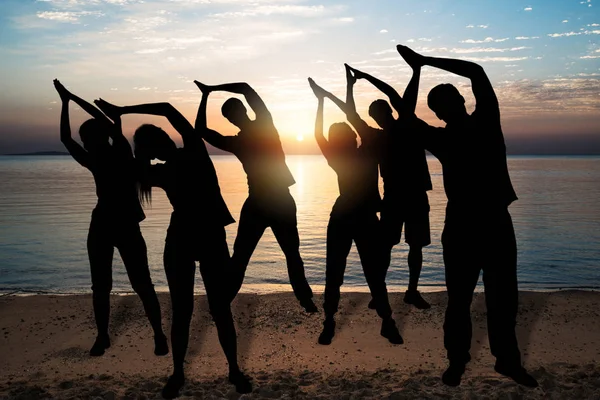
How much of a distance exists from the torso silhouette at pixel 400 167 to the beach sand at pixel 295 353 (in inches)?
88.7

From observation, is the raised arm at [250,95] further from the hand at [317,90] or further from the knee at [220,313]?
the knee at [220,313]

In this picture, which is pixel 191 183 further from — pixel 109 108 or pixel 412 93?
pixel 412 93

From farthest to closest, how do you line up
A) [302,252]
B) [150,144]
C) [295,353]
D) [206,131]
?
[302,252] < [295,353] < [206,131] < [150,144]

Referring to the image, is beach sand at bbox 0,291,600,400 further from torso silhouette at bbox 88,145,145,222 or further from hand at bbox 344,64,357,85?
hand at bbox 344,64,357,85

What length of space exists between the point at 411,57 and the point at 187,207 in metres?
2.79

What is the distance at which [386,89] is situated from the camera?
5.97 m

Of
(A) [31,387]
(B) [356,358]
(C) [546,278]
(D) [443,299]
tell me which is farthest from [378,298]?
(C) [546,278]

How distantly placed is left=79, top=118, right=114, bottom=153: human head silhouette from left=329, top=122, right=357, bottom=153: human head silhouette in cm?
277

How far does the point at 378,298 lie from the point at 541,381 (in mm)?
2125

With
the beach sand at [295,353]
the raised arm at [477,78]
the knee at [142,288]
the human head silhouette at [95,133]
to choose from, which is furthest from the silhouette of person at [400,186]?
the human head silhouette at [95,133]

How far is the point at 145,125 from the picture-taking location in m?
5.54

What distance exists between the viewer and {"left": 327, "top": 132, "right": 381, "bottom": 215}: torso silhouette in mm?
6770

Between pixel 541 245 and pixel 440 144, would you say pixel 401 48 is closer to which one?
pixel 440 144

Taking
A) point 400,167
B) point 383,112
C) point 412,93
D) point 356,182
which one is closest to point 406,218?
point 400,167
